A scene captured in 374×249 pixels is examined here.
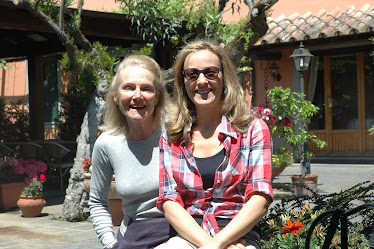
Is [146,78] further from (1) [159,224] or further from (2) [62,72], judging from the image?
(2) [62,72]

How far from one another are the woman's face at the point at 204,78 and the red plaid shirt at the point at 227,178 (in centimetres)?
16

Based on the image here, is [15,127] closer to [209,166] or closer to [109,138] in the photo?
[109,138]

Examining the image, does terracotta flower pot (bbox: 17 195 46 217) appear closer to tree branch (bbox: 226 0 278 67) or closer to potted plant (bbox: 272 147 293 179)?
tree branch (bbox: 226 0 278 67)

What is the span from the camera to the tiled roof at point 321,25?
13.5 metres

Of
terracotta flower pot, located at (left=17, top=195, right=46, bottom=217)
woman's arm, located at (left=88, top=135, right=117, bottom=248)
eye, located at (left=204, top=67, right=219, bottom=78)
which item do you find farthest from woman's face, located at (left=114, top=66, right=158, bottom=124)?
terracotta flower pot, located at (left=17, top=195, right=46, bottom=217)

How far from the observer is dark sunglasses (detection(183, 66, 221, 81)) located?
251 cm

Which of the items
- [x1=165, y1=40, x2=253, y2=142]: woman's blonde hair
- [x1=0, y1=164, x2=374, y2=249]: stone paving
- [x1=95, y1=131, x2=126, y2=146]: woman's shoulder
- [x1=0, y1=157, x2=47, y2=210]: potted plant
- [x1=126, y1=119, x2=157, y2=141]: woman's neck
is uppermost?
[x1=165, y1=40, x2=253, y2=142]: woman's blonde hair

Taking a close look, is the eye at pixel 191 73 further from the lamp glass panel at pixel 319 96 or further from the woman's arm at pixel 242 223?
the lamp glass panel at pixel 319 96

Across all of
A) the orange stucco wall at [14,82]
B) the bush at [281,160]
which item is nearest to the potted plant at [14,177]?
the bush at [281,160]

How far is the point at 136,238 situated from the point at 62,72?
1406 centimetres

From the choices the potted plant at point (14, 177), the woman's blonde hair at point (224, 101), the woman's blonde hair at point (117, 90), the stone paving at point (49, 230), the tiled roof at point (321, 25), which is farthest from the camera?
the tiled roof at point (321, 25)

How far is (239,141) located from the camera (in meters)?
2.43

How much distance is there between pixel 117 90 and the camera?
2.78 m

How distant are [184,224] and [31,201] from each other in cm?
605
